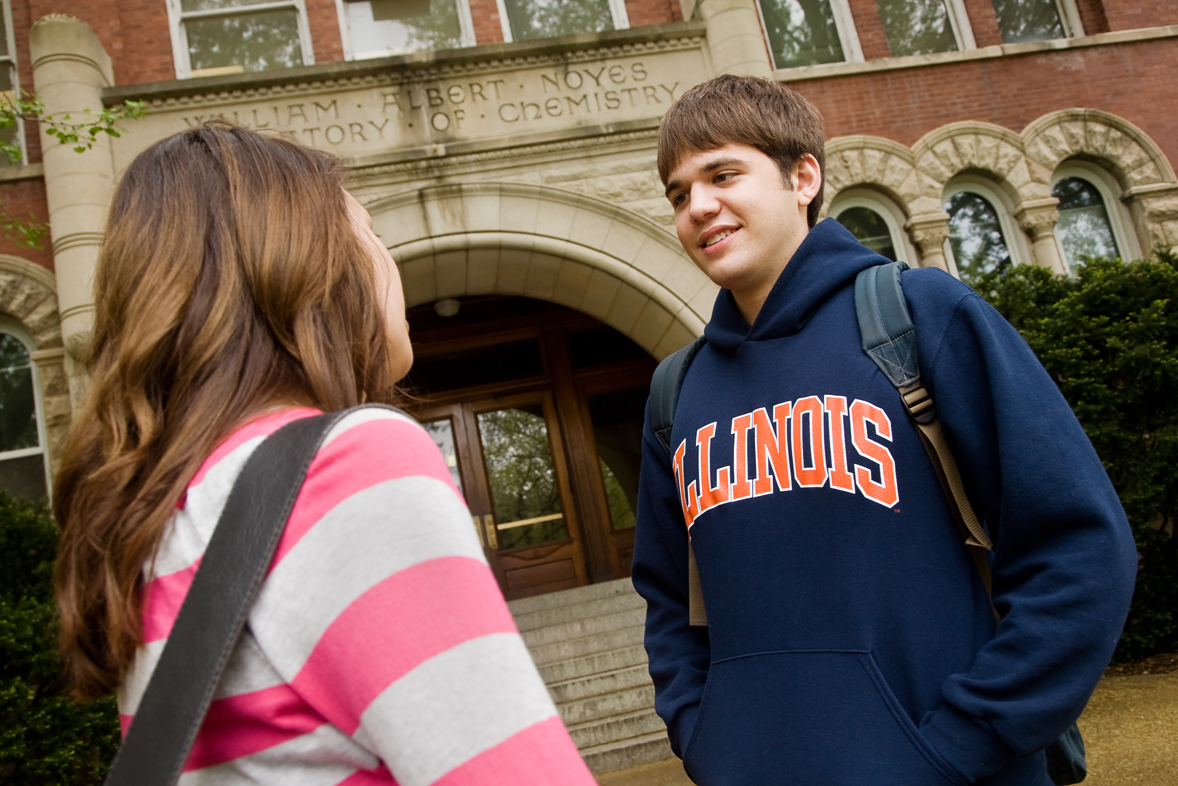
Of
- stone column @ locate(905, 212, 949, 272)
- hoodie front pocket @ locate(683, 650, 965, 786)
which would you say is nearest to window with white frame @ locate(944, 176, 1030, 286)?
stone column @ locate(905, 212, 949, 272)

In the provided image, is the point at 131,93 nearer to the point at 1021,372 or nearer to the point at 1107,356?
the point at 1021,372

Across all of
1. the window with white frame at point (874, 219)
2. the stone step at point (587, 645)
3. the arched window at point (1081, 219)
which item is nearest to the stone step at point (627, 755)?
the stone step at point (587, 645)

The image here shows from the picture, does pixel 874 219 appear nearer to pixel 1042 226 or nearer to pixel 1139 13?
pixel 1042 226

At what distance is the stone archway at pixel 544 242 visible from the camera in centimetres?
748

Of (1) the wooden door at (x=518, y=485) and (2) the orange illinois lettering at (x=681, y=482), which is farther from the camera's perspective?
(1) the wooden door at (x=518, y=485)

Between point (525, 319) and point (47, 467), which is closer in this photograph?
point (47, 467)

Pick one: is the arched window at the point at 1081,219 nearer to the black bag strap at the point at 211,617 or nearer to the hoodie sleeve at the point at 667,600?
the hoodie sleeve at the point at 667,600

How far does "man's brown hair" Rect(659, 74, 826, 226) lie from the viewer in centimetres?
194

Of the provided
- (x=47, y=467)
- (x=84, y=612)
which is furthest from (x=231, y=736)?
(x=47, y=467)

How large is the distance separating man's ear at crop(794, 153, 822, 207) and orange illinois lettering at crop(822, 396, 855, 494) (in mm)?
610

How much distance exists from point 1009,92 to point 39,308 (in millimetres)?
10039

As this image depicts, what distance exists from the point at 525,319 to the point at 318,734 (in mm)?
10705

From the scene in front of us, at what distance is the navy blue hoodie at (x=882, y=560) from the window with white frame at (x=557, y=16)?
8369 mm

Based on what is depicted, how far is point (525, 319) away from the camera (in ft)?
37.3
